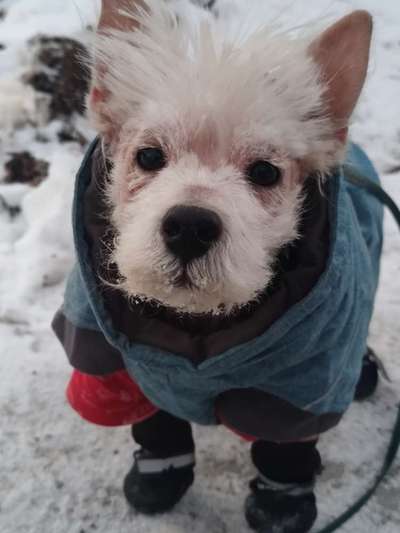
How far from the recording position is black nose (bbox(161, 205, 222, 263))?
3.45 feet

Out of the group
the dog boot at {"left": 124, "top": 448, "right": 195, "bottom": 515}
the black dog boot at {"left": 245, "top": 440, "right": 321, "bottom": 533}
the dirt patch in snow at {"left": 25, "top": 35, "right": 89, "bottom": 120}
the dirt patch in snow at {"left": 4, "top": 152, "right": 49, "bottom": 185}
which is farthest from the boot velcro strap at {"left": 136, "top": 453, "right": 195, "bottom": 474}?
the dirt patch in snow at {"left": 25, "top": 35, "right": 89, "bottom": 120}

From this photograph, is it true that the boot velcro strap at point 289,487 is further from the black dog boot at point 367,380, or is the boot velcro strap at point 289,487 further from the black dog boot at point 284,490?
the black dog boot at point 367,380

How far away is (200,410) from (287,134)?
776 mm

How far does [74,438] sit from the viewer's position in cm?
195

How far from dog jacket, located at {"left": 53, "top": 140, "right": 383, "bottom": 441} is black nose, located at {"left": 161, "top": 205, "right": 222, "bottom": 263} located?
0.98 ft

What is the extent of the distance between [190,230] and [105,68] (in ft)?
1.86

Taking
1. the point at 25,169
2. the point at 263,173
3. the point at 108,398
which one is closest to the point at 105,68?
the point at 263,173

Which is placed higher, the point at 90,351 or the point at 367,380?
the point at 90,351

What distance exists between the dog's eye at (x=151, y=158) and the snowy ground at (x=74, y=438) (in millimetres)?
479

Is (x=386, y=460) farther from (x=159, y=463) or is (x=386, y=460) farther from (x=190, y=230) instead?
(x=190, y=230)

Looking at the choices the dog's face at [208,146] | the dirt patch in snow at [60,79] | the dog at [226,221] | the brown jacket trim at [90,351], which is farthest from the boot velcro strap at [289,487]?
the dirt patch in snow at [60,79]

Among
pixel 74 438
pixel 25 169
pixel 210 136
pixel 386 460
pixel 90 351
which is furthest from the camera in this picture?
pixel 25 169

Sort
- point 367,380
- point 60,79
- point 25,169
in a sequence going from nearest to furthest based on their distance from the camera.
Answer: point 367,380, point 25,169, point 60,79

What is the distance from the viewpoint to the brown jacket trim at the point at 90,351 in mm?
1541
